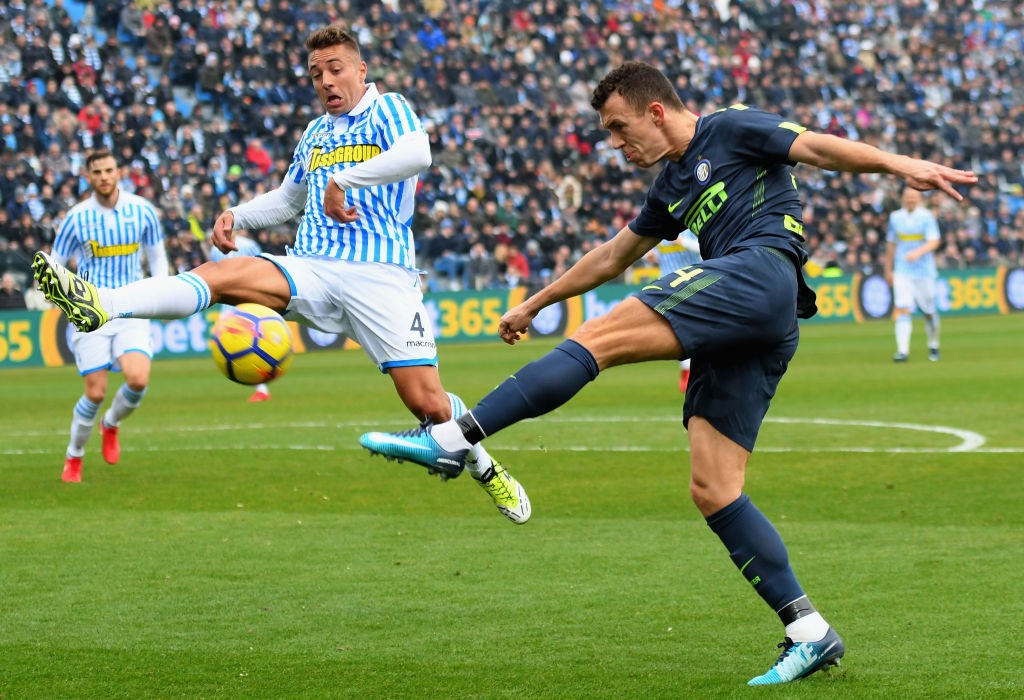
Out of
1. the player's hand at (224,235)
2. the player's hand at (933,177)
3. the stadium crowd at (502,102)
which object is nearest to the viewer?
the player's hand at (933,177)

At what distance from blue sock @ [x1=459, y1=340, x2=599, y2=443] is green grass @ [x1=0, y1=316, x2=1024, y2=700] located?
97cm

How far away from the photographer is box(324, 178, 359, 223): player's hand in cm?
682

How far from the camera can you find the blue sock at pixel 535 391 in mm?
4910

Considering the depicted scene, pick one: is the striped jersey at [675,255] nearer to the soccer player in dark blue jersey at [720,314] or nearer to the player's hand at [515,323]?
the player's hand at [515,323]

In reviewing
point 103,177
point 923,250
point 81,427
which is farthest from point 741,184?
point 923,250

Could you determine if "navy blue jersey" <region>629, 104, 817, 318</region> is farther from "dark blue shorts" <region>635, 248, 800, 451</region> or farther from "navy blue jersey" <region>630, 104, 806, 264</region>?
"dark blue shorts" <region>635, 248, 800, 451</region>

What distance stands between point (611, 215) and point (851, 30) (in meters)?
15.4

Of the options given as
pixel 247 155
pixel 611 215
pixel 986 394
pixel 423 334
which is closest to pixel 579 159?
pixel 611 215

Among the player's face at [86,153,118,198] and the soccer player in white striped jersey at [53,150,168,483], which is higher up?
the player's face at [86,153,118,198]

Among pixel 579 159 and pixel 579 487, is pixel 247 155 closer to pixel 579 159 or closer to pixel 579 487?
pixel 579 159

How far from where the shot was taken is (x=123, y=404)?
1166cm

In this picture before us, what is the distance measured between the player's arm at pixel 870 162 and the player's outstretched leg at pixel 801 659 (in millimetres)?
1693

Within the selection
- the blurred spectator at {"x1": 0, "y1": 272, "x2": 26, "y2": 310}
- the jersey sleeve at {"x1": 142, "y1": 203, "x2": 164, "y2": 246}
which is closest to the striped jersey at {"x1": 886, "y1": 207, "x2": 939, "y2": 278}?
the jersey sleeve at {"x1": 142, "y1": 203, "x2": 164, "y2": 246}

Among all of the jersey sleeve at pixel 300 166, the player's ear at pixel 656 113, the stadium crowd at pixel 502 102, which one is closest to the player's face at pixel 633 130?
the player's ear at pixel 656 113
